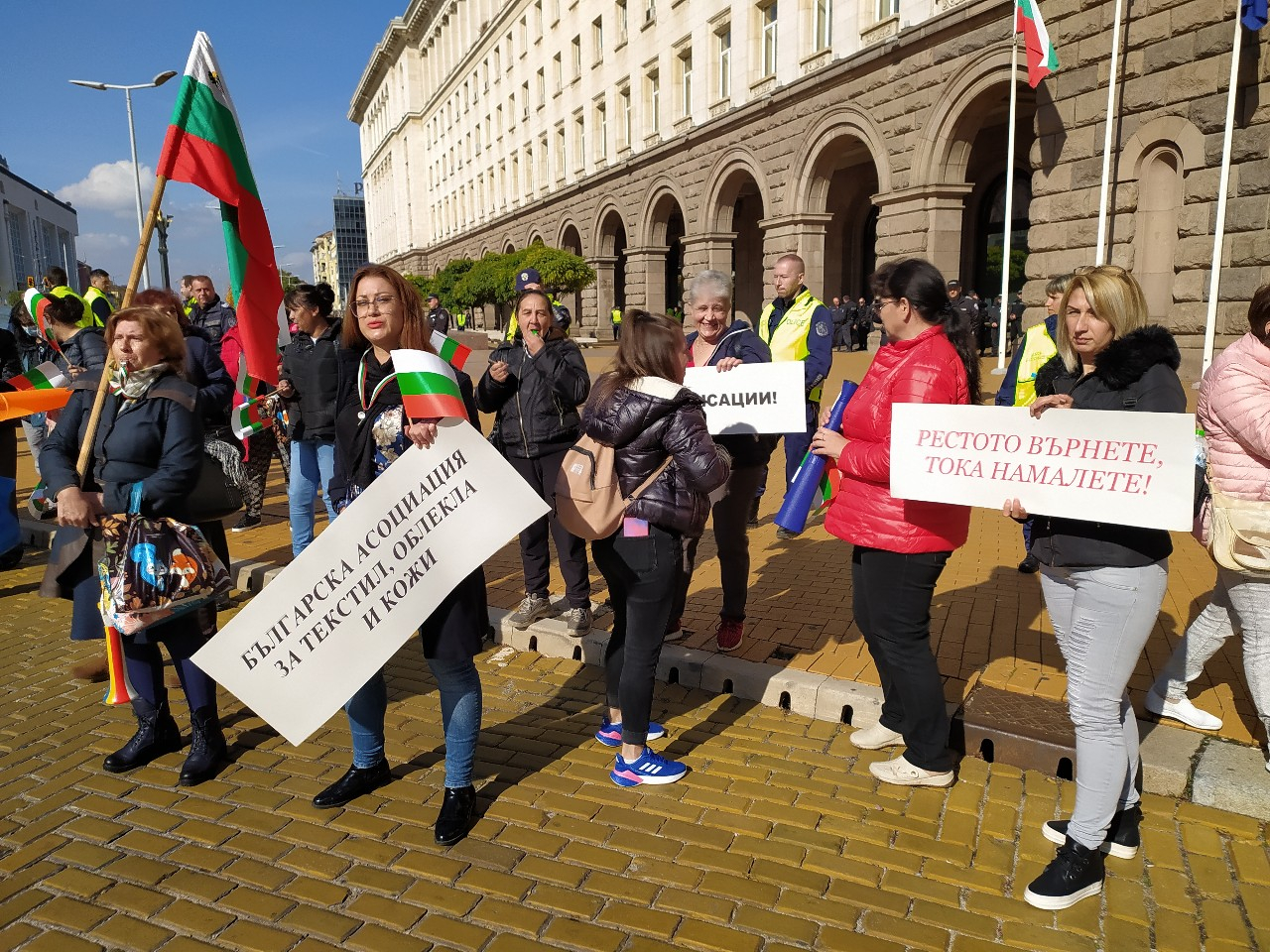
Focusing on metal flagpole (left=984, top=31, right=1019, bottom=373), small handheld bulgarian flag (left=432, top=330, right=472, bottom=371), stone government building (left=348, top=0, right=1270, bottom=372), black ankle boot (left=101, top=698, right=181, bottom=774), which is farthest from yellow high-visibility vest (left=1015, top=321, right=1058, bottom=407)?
metal flagpole (left=984, top=31, right=1019, bottom=373)

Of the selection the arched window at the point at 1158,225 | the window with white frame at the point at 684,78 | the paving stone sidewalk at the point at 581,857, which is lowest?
the paving stone sidewalk at the point at 581,857

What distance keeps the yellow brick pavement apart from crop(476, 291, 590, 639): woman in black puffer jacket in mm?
762

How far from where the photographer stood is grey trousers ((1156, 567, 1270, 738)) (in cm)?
312

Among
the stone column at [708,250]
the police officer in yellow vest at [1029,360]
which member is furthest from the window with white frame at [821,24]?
the police officer in yellow vest at [1029,360]

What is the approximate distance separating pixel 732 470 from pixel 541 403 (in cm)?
115

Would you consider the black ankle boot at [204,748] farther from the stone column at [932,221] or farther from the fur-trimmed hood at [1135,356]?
the stone column at [932,221]

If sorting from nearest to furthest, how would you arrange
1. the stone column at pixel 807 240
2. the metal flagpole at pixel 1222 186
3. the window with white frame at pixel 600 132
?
the metal flagpole at pixel 1222 186
the stone column at pixel 807 240
the window with white frame at pixel 600 132

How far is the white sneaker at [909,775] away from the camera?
332cm

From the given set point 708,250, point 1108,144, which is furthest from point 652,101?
point 1108,144

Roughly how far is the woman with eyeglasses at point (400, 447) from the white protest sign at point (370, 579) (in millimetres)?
107

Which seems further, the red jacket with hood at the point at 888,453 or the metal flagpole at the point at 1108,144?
the metal flagpole at the point at 1108,144

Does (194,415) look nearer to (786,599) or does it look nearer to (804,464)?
(804,464)

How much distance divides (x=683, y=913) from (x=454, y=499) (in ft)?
5.15

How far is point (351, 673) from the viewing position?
296 centimetres
